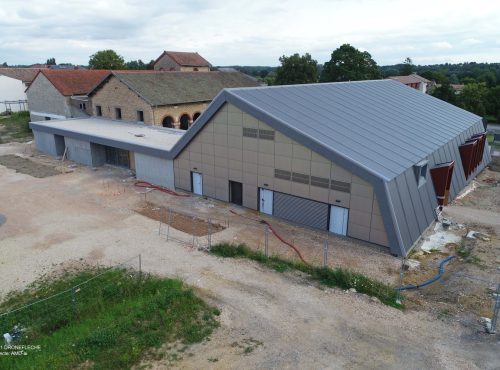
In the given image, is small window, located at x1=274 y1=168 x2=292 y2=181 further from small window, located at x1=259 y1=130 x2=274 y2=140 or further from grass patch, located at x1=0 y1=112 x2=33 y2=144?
grass patch, located at x1=0 y1=112 x2=33 y2=144

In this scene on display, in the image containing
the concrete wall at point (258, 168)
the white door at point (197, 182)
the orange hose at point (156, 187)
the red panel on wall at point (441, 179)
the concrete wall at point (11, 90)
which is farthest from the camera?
the concrete wall at point (11, 90)

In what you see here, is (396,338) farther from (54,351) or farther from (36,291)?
(36,291)

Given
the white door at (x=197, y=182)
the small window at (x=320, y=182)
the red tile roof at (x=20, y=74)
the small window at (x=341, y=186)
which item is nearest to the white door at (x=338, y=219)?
the small window at (x=341, y=186)

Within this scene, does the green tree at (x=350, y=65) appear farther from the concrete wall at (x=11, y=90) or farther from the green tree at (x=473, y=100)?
the concrete wall at (x=11, y=90)

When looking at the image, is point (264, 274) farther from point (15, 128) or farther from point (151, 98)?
point (15, 128)

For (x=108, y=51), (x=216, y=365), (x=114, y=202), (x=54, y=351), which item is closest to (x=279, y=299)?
(x=216, y=365)
